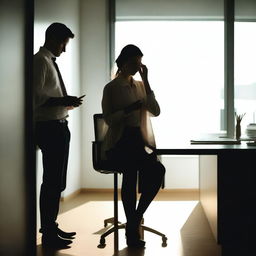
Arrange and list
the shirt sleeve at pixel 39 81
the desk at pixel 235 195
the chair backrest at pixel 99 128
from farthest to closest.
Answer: the chair backrest at pixel 99 128 → the shirt sleeve at pixel 39 81 → the desk at pixel 235 195

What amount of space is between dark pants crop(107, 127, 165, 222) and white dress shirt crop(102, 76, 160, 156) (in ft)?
0.15

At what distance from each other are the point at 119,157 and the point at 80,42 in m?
2.85

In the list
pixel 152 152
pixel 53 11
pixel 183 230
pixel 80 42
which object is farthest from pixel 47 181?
pixel 80 42

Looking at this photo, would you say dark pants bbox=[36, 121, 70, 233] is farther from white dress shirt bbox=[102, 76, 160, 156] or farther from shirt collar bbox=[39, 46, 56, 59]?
shirt collar bbox=[39, 46, 56, 59]

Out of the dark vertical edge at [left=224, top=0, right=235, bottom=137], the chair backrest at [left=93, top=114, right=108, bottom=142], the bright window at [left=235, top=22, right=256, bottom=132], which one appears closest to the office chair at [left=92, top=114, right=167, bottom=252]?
the chair backrest at [left=93, top=114, right=108, bottom=142]

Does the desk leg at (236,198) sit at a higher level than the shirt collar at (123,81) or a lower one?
lower

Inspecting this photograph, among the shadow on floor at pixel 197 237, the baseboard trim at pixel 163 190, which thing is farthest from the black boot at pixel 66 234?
the baseboard trim at pixel 163 190

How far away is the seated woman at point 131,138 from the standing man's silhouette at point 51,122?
29cm

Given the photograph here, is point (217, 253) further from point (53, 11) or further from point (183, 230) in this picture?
point (53, 11)

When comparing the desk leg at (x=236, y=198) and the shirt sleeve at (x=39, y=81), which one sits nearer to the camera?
the desk leg at (x=236, y=198)

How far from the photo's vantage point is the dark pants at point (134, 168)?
295 centimetres

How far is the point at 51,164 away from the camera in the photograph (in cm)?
304

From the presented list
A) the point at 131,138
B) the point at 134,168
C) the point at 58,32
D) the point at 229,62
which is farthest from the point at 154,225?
the point at 229,62

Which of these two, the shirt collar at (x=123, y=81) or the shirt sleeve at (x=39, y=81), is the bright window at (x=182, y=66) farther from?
the shirt sleeve at (x=39, y=81)
